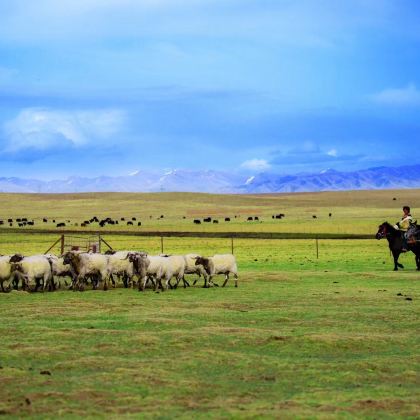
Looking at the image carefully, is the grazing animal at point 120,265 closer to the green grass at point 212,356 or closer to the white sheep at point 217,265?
the white sheep at point 217,265

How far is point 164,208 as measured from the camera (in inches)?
5463

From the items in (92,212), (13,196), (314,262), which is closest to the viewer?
(314,262)

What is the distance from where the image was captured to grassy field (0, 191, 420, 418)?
10688 millimetres

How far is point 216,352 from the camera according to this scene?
46.3 feet

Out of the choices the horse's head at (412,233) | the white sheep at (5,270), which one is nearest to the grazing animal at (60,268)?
the white sheep at (5,270)

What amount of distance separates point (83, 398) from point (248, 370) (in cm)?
296

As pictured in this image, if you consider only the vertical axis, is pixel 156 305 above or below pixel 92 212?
below

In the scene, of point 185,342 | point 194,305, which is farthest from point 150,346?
point 194,305

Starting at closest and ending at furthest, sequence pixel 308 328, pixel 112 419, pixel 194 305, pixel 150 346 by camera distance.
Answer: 1. pixel 112 419
2. pixel 150 346
3. pixel 308 328
4. pixel 194 305

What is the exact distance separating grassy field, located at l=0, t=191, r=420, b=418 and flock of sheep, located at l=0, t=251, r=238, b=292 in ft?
2.42

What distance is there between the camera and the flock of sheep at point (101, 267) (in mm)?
26828

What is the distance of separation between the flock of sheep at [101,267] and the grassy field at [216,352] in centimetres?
74

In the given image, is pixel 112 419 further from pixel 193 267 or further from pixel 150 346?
pixel 193 267

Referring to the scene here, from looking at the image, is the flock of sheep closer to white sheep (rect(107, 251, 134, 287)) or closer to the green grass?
white sheep (rect(107, 251, 134, 287))
